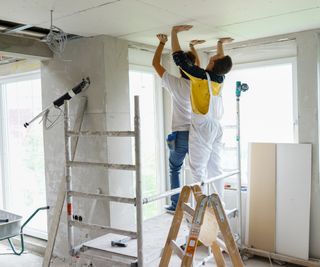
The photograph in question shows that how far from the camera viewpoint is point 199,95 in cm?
297

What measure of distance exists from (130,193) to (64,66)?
1.48 m

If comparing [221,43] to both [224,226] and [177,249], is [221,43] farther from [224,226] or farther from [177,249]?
[177,249]

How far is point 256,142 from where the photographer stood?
396 centimetres

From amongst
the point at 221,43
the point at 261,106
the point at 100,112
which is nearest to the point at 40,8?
the point at 100,112

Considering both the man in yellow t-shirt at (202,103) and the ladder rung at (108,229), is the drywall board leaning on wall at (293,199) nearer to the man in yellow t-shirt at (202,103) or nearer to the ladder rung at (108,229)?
the man in yellow t-shirt at (202,103)

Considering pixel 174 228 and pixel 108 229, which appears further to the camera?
pixel 174 228

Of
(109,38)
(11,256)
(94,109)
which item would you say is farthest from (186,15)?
(11,256)

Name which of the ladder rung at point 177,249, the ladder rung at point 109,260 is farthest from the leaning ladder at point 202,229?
the ladder rung at point 109,260

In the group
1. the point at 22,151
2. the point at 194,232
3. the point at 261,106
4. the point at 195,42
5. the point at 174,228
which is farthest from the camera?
the point at 22,151

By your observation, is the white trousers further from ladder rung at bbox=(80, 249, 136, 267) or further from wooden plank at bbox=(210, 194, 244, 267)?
ladder rung at bbox=(80, 249, 136, 267)

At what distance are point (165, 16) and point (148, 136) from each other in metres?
1.85

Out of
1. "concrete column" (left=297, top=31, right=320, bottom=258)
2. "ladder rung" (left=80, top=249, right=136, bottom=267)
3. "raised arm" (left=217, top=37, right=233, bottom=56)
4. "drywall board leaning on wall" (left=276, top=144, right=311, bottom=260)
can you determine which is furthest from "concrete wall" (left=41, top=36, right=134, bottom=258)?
"concrete column" (left=297, top=31, right=320, bottom=258)

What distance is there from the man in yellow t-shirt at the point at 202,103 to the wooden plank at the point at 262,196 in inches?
30.8

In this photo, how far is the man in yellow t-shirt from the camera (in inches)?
115
